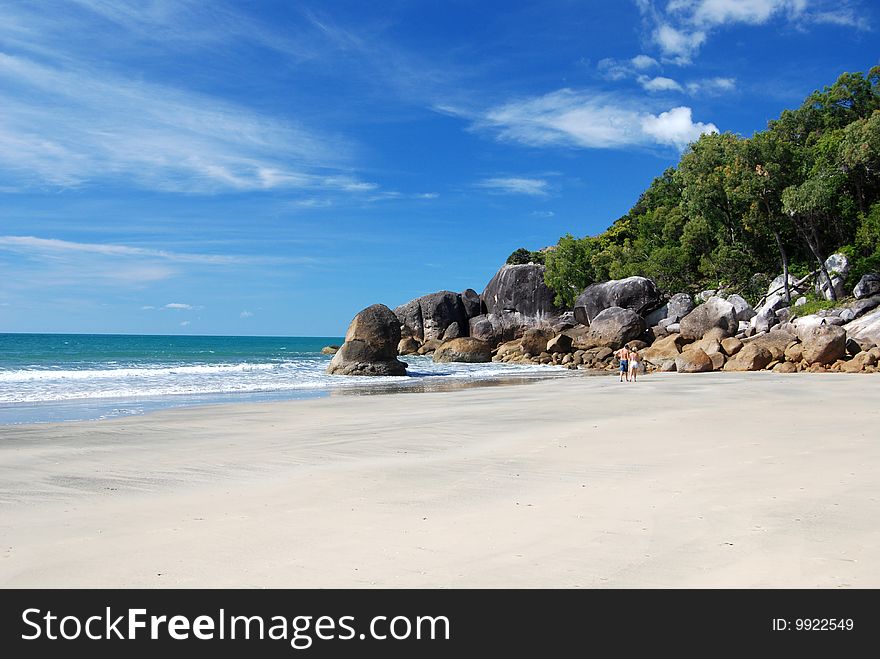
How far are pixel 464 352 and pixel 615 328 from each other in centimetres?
954

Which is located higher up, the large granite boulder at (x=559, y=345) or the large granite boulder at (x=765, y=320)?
the large granite boulder at (x=765, y=320)

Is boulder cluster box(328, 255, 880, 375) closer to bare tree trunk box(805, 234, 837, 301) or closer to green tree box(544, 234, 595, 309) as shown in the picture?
bare tree trunk box(805, 234, 837, 301)

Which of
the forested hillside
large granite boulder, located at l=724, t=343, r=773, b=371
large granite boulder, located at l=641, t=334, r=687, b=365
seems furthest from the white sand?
the forested hillside

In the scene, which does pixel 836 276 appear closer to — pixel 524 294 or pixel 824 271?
pixel 824 271

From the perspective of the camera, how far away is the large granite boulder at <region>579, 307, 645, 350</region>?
3712 centimetres

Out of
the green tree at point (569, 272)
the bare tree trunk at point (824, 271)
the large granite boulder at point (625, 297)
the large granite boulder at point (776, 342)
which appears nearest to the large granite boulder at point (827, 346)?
the large granite boulder at point (776, 342)

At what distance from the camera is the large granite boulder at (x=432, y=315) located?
175 ft

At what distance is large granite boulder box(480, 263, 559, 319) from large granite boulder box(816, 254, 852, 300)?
824 inches

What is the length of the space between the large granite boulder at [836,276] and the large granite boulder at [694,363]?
8.39 metres

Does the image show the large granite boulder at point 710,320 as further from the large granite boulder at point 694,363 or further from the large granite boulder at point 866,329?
the large granite boulder at point 866,329

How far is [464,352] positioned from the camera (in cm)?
4178

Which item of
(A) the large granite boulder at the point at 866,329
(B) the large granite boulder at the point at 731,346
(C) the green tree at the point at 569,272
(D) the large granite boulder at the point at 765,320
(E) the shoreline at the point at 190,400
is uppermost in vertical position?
(C) the green tree at the point at 569,272
